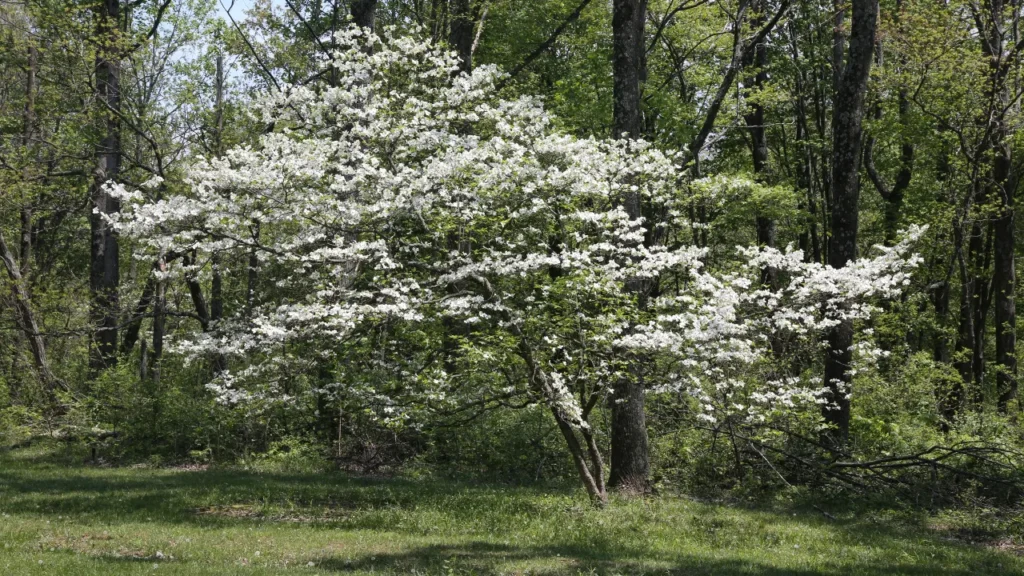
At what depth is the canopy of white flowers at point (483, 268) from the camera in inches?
421

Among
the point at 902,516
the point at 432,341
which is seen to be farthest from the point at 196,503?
the point at 902,516

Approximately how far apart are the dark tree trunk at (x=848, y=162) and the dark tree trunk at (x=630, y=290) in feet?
11.8

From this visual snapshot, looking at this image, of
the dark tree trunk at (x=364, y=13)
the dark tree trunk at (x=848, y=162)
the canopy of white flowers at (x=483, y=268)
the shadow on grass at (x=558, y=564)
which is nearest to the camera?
the shadow on grass at (x=558, y=564)

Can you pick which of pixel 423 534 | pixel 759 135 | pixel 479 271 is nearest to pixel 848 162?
pixel 479 271

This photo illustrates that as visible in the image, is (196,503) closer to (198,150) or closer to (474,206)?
(474,206)

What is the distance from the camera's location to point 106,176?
20344 mm

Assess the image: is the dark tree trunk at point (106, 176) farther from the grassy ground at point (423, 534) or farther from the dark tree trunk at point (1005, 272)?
the dark tree trunk at point (1005, 272)

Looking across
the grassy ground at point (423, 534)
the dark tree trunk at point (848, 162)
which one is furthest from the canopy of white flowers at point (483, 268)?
the grassy ground at point (423, 534)

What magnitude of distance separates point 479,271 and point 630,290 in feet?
8.69

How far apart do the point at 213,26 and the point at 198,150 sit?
4119 mm

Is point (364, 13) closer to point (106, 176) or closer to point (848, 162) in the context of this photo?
point (106, 176)

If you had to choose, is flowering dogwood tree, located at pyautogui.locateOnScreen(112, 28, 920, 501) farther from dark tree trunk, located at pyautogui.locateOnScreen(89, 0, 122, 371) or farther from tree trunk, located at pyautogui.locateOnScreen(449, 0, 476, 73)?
dark tree trunk, located at pyautogui.locateOnScreen(89, 0, 122, 371)

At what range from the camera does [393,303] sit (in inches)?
429

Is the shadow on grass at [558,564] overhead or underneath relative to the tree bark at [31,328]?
underneath
